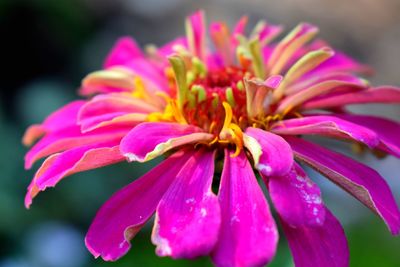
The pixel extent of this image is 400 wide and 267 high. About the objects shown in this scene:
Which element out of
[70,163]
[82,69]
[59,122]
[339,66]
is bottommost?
[82,69]

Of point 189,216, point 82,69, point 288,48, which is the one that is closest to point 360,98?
point 288,48

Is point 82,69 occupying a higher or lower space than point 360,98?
→ lower

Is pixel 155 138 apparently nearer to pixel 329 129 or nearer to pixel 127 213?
pixel 127 213

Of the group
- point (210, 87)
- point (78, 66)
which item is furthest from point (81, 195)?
point (210, 87)

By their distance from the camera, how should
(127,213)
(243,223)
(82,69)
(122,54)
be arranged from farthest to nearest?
1. (82,69)
2. (122,54)
3. (127,213)
4. (243,223)

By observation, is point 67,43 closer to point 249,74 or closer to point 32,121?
point 32,121

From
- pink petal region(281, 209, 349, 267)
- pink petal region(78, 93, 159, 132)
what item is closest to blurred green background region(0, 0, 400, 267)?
pink petal region(78, 93, 159, 132)

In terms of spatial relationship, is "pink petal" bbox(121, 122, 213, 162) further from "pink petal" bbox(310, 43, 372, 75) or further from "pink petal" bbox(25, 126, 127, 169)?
"pink petal" bbox(310, 43, 372, 75)
